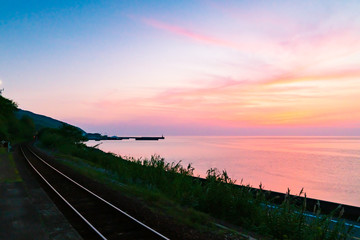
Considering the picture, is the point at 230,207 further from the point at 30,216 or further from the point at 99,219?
the point at 30,216

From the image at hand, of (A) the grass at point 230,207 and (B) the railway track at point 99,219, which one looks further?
(A) the grass at point 230,207

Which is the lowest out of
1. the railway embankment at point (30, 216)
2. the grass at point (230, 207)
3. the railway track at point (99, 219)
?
the railway embankment at point (30, 216)

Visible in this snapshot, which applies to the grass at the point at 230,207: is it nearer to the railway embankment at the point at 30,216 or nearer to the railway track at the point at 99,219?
the railway track at the point at 99,219

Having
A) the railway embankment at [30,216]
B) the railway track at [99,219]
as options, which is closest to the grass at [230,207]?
the railway track at [99,219]

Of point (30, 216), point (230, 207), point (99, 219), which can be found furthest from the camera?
point (230, 207)

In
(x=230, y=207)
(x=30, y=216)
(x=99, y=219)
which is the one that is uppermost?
(x=230, y=207)

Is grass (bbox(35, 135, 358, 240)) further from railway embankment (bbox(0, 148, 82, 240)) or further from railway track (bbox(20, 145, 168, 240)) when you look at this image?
railway embankment (bbox(0, 148, 82, 240))

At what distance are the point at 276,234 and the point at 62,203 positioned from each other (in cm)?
951

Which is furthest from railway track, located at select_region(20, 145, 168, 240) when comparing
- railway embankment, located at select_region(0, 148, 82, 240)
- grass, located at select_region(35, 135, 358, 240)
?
grass, located at select_region(35, 135, 358, 240)

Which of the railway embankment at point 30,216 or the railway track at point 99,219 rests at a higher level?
the railway track at point 99,219

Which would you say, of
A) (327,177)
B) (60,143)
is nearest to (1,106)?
(60,143)

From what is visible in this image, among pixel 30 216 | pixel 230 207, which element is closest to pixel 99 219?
pixel 30 216

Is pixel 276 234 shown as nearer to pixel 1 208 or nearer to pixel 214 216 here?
pixel 214 216

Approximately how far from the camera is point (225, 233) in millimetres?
8703
